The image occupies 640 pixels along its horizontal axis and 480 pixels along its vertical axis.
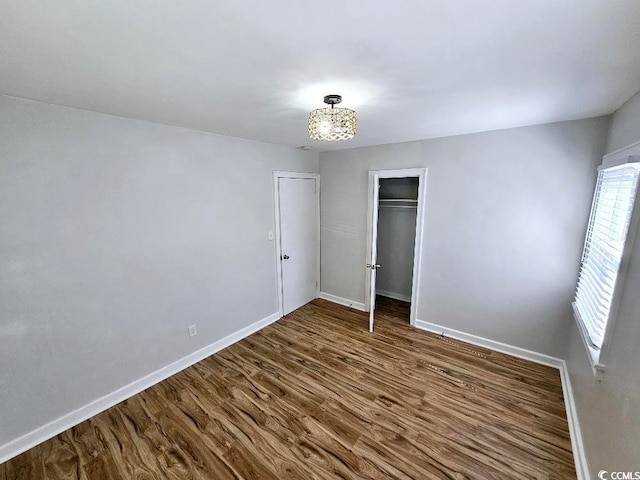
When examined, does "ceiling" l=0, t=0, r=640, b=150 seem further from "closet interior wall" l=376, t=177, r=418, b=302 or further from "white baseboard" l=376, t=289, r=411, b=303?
"white baseboard" l=376, t=289, r=411, b=303

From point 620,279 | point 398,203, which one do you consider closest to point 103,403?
point 620,279

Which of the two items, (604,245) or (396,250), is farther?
(396,250)

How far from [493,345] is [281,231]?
2804 millimetres

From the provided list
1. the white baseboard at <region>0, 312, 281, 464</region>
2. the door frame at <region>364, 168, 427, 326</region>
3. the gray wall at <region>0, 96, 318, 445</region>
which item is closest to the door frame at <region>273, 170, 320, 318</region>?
the gray wall at <region>0, 96, 318, 445</region>

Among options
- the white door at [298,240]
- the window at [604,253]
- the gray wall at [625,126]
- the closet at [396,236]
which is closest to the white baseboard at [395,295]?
the closet at [396,236]

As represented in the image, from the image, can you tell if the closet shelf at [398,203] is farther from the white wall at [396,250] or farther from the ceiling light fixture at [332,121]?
the ceiling light fixture at [332,121]

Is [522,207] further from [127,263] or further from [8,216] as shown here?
[8,216]

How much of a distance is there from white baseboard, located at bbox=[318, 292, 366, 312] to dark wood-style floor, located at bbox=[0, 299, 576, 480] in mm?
1012

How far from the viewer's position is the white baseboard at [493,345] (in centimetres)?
262

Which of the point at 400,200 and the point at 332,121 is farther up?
the point at 332,121

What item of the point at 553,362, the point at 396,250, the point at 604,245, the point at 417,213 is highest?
the point at 417,213

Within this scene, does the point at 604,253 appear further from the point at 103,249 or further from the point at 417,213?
the point at 103,249

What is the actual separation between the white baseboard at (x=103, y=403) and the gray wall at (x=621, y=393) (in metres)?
3.04

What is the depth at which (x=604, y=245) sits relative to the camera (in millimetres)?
1786
